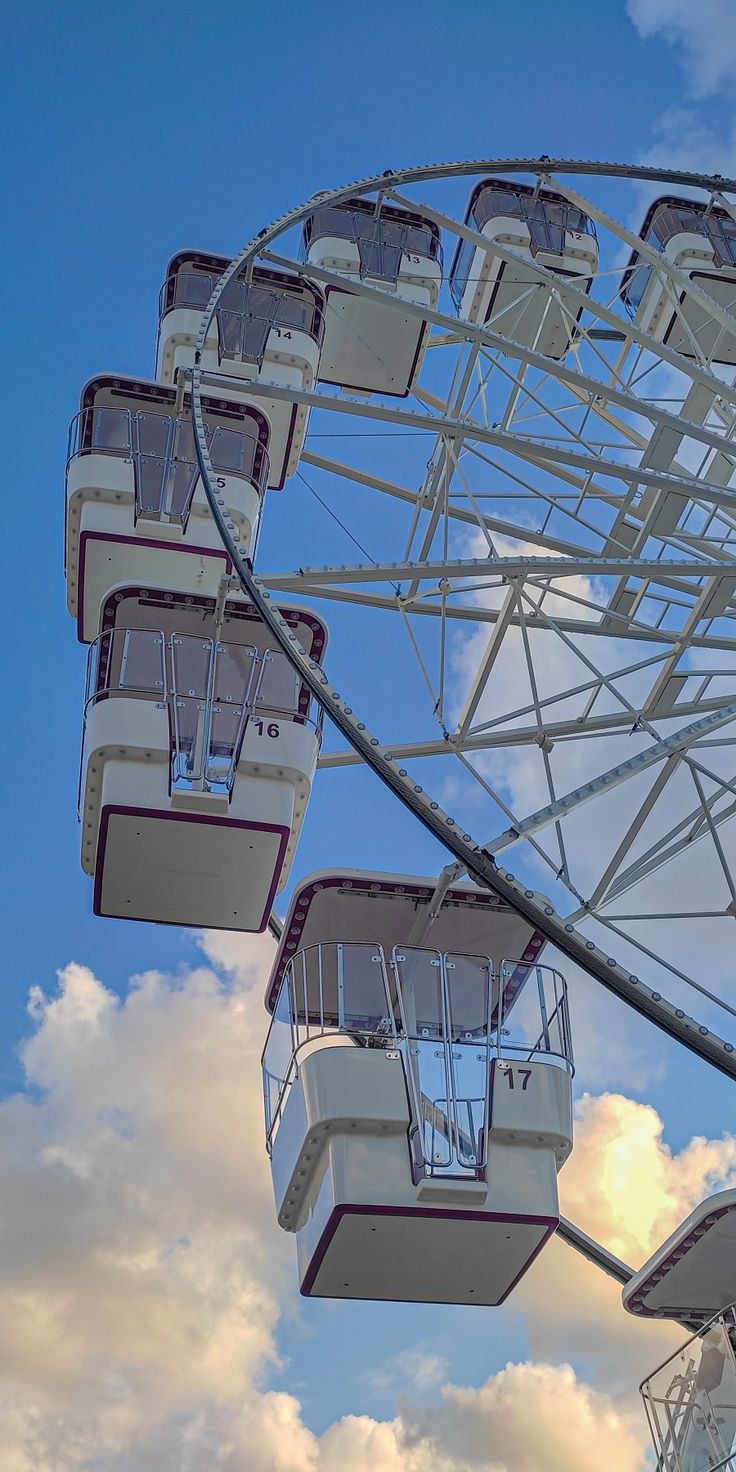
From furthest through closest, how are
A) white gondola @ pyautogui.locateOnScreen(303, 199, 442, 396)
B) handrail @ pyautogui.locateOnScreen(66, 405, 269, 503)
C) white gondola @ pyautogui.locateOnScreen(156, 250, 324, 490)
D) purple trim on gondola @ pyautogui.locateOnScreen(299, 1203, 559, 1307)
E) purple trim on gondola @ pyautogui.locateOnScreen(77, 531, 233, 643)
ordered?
1. white gondola @ pyautogui.locateOnScreen(303, 199, 442, 396)
2. white gondola @ pyautogui.locateOnScreen(156, 250, 324, 490)
3. handrail @ pyautogui.locateOnScreen(66, 405, 269, 503)
4. purple trim on gondola @ pyautogui.locateOnScreen(77, 531, 233, 643)
5. purple trim on gondola @ pyautogui.locateOnScreen(299, 1203, 559, 1307)

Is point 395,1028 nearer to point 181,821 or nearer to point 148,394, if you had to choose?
point 181,821

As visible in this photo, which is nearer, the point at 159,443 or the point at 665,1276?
the point at 665,1276

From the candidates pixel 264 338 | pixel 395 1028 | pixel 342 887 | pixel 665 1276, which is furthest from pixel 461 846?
pixel 264 338

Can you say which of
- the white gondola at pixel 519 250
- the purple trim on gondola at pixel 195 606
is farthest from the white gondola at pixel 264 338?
the purple trim on gondola at pixel 195 606

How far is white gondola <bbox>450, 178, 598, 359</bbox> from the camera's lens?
19969 millimetres

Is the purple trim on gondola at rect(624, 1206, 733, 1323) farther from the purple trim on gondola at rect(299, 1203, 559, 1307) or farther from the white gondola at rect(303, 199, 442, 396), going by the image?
the white gondola at rect(303, 199, 442, 396)

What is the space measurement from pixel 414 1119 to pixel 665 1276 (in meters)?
4.15

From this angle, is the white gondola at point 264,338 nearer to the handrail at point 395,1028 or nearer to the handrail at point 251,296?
the handrail at point 251,296

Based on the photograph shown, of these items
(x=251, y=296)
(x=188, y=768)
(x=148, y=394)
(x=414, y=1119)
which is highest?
(x=251, y=296)

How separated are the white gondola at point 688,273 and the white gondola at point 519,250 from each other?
0.76m

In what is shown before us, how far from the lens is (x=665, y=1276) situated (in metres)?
13.8

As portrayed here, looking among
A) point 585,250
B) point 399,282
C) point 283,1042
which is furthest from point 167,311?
point 283,1042

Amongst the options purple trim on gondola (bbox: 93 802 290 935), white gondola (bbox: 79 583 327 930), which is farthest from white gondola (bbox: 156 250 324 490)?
purple trim on gondola (bbox: 93 802 290 935)

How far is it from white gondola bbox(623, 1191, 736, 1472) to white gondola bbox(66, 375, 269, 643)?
696 cm
